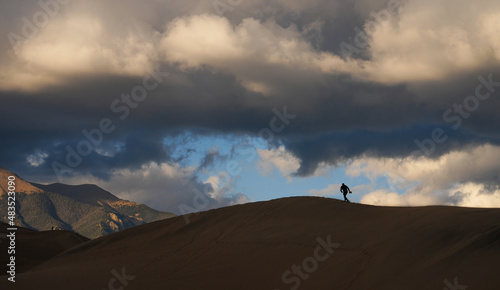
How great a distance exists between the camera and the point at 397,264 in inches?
665

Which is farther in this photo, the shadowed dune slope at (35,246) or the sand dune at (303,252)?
the shadowed dune slope at (35,246)

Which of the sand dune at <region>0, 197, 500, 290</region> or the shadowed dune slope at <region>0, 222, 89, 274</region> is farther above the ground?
the shadowed dune slope at <region>0, 222, 89, 274</region>

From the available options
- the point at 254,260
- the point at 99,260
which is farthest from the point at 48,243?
the point at 254,260

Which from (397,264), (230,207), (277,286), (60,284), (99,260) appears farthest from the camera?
(230,207)

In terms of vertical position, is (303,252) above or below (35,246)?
below

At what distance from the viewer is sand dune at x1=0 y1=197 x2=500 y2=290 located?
15859 millimetres

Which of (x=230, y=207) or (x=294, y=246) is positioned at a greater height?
(x=230, y=207)

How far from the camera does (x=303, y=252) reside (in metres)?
21.3

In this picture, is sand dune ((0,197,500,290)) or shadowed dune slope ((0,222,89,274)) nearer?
sand dune ((0,197,500,290))

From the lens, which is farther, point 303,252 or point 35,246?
point 35,246

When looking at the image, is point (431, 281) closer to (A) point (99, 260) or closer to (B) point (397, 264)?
(B) point (397, 264)

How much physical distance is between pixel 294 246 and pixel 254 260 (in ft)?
5.96

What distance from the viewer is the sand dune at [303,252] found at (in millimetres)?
15859

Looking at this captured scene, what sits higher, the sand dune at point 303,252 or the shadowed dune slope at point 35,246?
the shadowed dune slope at point 35,246
